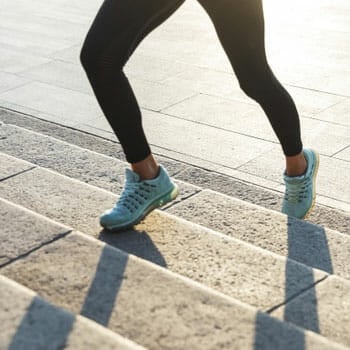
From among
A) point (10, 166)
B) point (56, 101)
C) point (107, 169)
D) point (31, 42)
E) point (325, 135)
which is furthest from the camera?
point (31, 42)

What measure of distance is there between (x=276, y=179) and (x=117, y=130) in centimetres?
122

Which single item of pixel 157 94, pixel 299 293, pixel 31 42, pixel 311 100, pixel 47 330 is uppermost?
pixel 47 330

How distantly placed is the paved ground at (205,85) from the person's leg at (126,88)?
→ 965mm

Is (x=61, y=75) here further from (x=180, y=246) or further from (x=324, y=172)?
(x=180, y=246)

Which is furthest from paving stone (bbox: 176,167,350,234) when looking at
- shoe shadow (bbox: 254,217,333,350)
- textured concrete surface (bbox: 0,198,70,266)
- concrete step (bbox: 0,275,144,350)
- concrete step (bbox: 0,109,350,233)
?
concrete step (bbox: 0,275,144,350)

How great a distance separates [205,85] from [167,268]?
284 centimetres

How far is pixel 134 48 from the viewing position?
3223mm

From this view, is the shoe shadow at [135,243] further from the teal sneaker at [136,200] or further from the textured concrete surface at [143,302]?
the textured concrete surface at [143,302]

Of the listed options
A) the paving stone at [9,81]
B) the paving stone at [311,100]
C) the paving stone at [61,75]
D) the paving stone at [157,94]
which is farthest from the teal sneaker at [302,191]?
the paving stone at [9,81]

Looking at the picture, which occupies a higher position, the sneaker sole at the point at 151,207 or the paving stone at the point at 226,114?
the sneaker sole at the point at 151,207

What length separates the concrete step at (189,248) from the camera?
9.05 feet

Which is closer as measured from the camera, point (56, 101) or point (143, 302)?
point (143, 302)

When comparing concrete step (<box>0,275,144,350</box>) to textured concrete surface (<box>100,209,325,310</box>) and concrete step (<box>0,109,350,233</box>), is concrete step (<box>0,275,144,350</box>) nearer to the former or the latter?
textured concrete surface (<box>100,209,325,310</box>)

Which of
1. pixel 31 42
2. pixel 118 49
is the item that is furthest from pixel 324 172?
pixel 31 42
